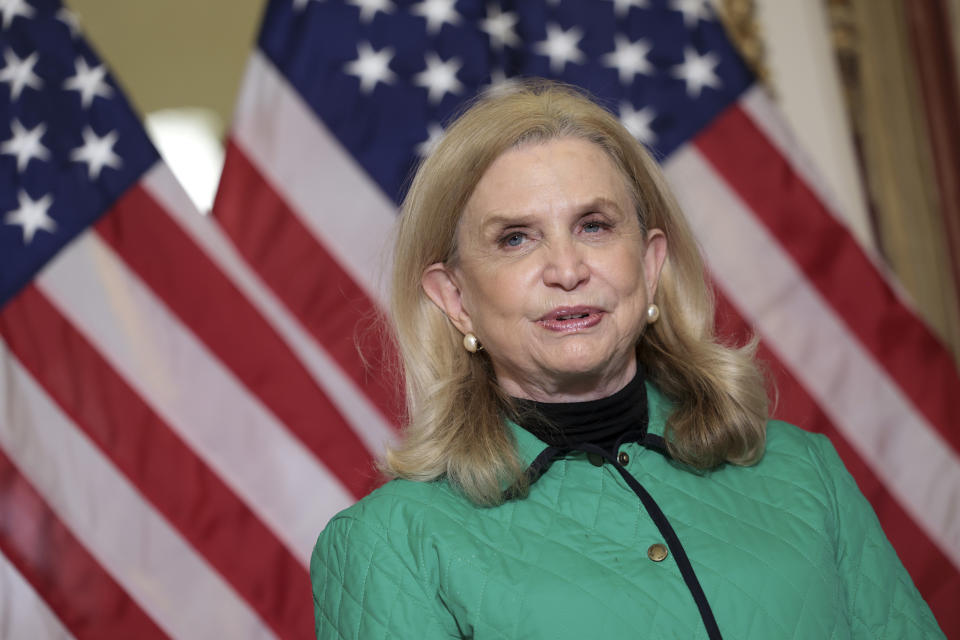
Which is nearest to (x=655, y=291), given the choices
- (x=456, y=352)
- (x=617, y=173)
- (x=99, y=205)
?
(x=617, y=173)

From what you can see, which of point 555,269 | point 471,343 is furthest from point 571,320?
point 471,343

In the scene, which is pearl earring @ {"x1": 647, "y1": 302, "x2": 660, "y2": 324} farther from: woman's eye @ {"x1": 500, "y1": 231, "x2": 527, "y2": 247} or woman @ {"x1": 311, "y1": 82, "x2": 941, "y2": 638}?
woman's eye @ {"x1": 500, "y1": 231, "x2": 527, "y2": 247}

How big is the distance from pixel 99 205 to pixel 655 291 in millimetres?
1387

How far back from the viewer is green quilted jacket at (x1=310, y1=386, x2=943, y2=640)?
1348 millimetres

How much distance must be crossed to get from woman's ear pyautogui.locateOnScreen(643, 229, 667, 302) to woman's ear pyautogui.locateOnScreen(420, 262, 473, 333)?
1.06 feet

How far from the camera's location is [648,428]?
1.60 meters

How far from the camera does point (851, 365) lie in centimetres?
259

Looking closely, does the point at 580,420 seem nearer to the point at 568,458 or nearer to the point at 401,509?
the point at 568,458

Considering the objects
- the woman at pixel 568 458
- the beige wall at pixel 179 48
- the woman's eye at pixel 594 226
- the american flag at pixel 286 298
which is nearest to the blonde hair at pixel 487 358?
the woman at pixel 568 458

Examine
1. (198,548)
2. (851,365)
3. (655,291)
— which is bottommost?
(851,365)

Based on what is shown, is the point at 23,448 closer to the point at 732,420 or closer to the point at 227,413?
the point at 227,413

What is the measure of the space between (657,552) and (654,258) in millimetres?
534

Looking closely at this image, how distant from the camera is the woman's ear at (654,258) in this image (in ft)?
5.58

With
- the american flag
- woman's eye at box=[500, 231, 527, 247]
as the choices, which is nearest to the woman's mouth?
woman's eye at box=[500, 231, 527, 247]
